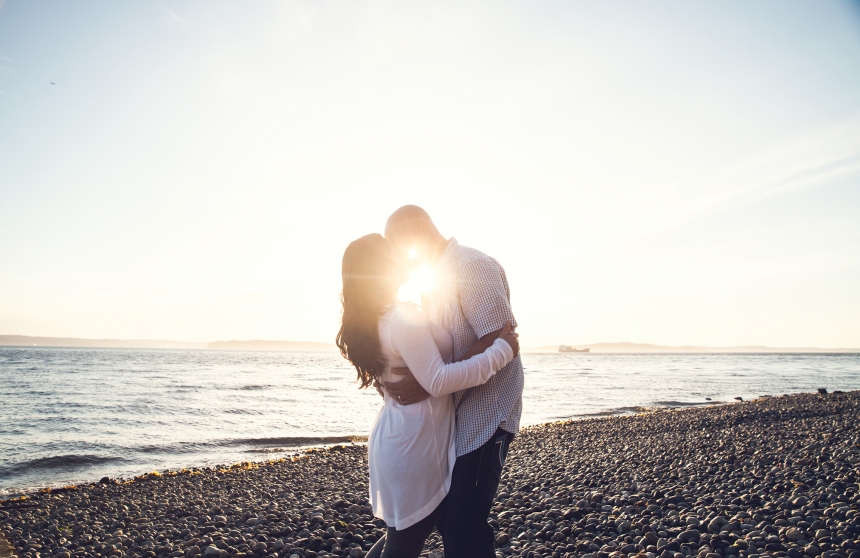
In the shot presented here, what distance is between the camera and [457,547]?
2.29 meters

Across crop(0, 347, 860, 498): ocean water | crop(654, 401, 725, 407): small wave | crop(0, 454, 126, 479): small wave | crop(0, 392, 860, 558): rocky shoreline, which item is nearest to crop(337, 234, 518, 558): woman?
crop(0, 392, 860, 558): rocky shoreline

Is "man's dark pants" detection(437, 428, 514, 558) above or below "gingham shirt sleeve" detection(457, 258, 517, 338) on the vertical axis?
below

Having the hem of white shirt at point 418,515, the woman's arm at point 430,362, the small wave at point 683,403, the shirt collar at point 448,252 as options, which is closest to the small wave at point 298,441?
the hem of white shirt at point 418,515

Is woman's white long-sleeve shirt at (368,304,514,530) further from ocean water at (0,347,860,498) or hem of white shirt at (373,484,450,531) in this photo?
ocean water at (0,347,860,498)

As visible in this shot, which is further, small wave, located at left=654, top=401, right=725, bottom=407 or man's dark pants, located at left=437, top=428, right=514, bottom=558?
small wave, located at left=654, top=401, right=725, bottom=407

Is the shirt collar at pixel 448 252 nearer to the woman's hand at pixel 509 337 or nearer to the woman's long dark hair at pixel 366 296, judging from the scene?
the woman's long dark hair at pixel 366 296

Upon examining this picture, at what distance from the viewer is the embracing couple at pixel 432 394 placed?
2277 millimetres

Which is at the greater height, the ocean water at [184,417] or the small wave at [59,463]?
the small wave at [59,463]

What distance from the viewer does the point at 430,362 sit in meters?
2.22

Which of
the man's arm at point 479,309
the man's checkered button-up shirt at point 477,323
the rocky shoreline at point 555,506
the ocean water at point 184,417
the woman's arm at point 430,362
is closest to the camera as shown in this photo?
the woman's arm at point 430,362

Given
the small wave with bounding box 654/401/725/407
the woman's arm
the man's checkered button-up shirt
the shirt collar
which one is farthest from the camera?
the small wave with bounding box 654/401/725/407

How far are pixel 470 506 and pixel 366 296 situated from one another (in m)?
1.11

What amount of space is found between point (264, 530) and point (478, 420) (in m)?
4.68

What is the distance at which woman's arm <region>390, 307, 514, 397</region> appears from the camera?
7.27 ft
